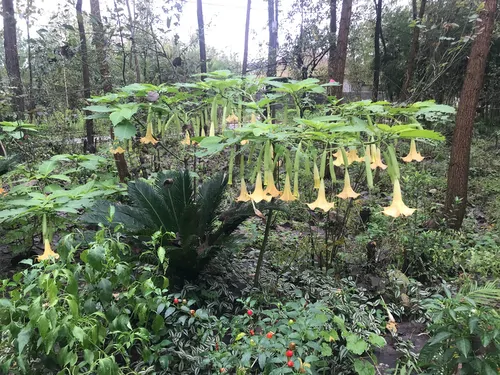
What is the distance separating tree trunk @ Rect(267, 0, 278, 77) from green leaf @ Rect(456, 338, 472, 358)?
6.26 m

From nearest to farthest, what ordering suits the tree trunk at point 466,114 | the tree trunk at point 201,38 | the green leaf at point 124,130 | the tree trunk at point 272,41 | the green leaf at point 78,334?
1. the green leaf at point 78,334
2. the green leaf at point 124,130
3. the tree trunk at point 466,114
4. the tree trunk at point 201,38
5. the tree trunk at point 272,41

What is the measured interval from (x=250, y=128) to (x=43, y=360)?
1.31 meters

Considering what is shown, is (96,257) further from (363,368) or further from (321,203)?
(363,368)

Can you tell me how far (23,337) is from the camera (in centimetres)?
125

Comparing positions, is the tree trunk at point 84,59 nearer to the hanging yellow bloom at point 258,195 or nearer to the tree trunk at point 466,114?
the hanging yellow bloom at point 258,195

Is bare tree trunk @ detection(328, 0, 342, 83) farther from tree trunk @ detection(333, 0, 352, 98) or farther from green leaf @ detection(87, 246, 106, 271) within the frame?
green leaf @ detection(87, 246, 106, 271)

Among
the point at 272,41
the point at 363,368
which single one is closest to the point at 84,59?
the point at 272,41

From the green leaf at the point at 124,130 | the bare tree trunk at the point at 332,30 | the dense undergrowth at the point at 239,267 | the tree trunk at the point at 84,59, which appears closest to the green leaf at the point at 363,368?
the dense undergrowth at the point at 239,267

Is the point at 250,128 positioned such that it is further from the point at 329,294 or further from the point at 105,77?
the point at 105,77

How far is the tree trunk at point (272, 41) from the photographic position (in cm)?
756

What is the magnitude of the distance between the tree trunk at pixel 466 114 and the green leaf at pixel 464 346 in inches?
100

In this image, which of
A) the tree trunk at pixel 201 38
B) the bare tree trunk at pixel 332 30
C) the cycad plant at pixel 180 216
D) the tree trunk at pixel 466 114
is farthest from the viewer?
the bare tree trunk at pixel 332 30

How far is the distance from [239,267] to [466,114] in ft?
A: 9.63

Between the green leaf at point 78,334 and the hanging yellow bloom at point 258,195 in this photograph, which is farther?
the hanging yellow bloom at point 258,195
